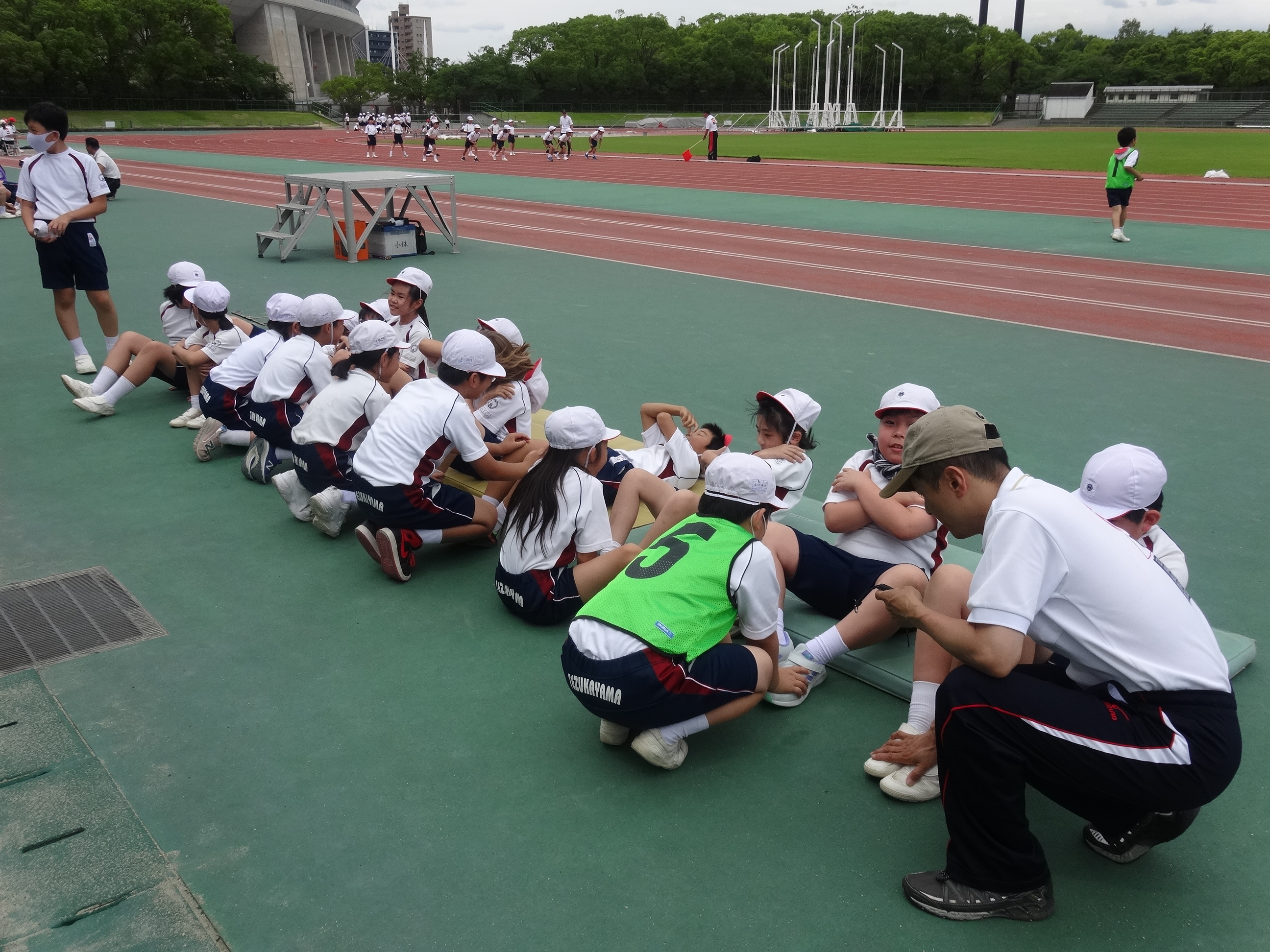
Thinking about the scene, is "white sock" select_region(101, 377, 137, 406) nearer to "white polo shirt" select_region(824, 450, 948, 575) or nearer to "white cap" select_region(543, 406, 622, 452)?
"white cap" select_region(543, 406, 622, 452)

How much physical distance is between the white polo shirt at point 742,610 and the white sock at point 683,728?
37 cm

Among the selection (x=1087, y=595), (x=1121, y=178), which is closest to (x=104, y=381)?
(x=1087, y=595)

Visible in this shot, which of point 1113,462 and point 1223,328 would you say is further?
point 1223,328

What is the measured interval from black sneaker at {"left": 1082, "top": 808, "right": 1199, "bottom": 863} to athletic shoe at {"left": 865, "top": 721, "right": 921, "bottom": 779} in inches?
24.8

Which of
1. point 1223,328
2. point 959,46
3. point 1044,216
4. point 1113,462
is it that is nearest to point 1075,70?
point 959,46

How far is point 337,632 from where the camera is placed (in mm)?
4613

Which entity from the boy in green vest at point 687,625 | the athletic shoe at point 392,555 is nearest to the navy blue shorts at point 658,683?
the boy in green vest at point 687,625

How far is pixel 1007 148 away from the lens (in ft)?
150

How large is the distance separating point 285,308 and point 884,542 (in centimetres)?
439

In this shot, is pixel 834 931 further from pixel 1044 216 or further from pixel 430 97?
pixel 430 97

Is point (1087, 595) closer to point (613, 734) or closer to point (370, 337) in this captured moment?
point (613, 734)

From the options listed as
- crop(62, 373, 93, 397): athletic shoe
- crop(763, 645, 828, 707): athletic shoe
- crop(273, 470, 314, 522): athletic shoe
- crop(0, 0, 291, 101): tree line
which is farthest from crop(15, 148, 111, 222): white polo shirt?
crop(0, 0, 291, 101): tree line

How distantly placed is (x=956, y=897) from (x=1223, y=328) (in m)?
9.97

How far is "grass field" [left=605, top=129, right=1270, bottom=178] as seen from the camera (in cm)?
3447
